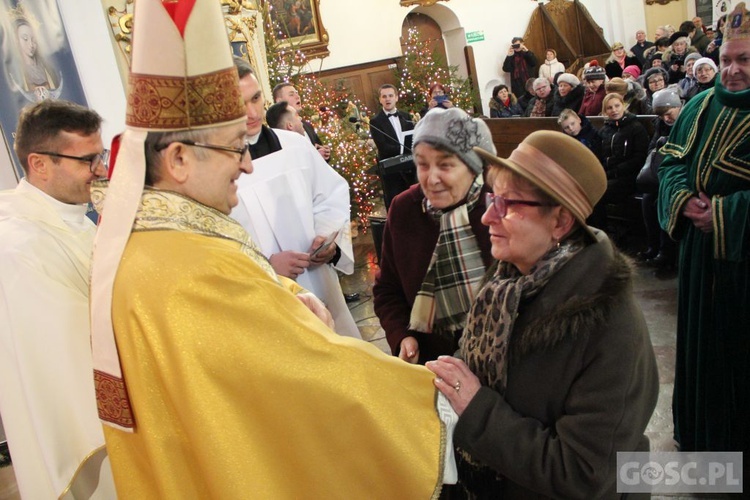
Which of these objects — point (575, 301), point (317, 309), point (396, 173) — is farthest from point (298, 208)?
point (396, 173)

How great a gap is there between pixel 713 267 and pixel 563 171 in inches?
62.4

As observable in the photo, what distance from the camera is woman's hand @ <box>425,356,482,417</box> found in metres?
1.53

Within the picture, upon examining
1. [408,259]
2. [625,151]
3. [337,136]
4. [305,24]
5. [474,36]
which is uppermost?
[305,24]

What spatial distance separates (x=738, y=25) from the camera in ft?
8.20

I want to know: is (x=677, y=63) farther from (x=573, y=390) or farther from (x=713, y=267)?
(x=573, y=390)

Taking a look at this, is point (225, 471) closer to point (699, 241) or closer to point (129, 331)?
point (129, 331)

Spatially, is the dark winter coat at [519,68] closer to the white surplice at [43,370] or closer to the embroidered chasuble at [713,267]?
the embroidered chasuble at [713,267]

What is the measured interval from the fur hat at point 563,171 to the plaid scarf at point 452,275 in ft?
2.28

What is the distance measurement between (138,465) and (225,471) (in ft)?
0.96

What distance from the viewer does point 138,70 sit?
4.59ft

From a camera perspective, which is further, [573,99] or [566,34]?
[566,34]

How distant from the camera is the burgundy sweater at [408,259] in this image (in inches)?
93.3

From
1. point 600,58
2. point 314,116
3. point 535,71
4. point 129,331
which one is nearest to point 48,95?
point 129,331

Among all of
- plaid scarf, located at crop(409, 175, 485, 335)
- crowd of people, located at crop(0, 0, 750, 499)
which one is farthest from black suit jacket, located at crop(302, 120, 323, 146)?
crowd of people, located at crop(0, 0, 750, 499)
